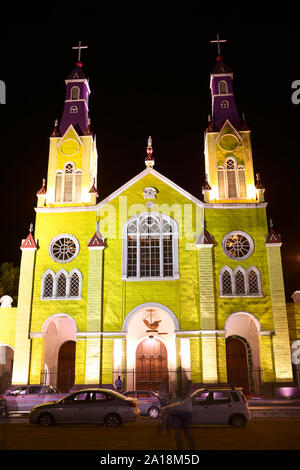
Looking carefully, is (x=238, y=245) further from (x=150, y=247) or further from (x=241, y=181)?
(x=150, y=247)

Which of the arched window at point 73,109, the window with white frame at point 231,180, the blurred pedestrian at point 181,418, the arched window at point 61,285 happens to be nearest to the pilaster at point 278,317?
the window with white frame at point 231,180

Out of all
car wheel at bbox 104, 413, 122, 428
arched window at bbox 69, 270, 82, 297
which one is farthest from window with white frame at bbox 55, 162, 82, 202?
car wheel at bbox 104, 413, 122, 428

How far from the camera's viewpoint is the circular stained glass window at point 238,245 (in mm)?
31984

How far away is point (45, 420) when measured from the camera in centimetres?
1773

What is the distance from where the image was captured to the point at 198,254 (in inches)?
1251

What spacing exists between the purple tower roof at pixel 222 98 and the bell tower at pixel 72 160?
993 cm

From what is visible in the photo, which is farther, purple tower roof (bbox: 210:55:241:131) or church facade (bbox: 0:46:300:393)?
purple tower roof (bbox: 210:55:241:131)

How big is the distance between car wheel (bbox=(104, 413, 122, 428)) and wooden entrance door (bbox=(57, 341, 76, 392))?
15.9 m

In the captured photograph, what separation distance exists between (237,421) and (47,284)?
18.1m

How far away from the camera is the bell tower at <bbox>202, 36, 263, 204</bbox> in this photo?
33969 millimetres

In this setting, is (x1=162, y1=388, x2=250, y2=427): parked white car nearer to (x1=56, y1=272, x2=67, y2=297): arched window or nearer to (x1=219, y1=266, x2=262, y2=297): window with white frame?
(x1=219, y1=266, x2=262, y2=297): window with white frame

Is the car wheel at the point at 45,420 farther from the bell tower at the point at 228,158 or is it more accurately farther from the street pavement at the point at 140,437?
the bell tower at the point at 228,158
